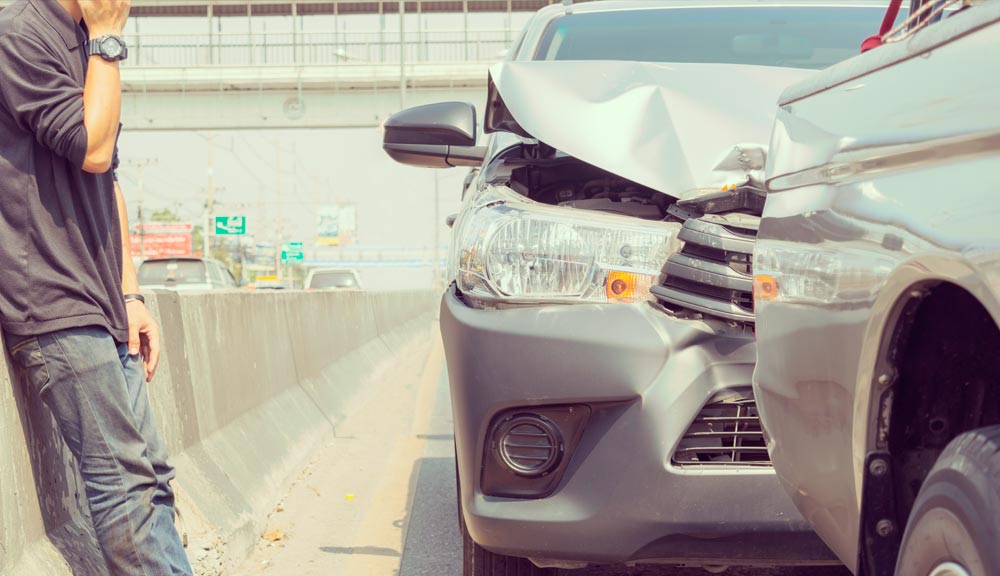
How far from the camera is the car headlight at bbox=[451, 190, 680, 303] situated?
354cm

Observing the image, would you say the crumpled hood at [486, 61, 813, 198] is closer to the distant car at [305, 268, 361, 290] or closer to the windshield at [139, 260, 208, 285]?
the windshield at [139, 260, 208, 285]

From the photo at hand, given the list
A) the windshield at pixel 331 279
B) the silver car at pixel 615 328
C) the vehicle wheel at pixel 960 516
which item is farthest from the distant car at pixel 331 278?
the vehicle wheel at pixel 960 516

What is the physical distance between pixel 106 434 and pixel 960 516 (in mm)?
2116

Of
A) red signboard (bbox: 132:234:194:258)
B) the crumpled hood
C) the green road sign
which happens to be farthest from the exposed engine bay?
red signboard (bbox: 132:234:194:258)

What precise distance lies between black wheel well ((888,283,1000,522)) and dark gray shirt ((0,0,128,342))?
1.86 m

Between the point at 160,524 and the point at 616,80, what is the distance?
198cm

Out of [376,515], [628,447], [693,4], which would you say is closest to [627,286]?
[628,447]

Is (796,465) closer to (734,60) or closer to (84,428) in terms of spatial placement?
(84,428)

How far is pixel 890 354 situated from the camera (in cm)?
207

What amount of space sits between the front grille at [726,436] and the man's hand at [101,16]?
1658 mm

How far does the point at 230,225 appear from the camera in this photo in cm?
6725

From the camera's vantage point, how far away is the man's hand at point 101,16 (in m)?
3.13

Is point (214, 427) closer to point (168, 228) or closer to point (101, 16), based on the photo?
point (101, 16)

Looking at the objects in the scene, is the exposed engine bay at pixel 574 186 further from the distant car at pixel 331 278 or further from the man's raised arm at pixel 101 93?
the distant car at pixel 331 278
